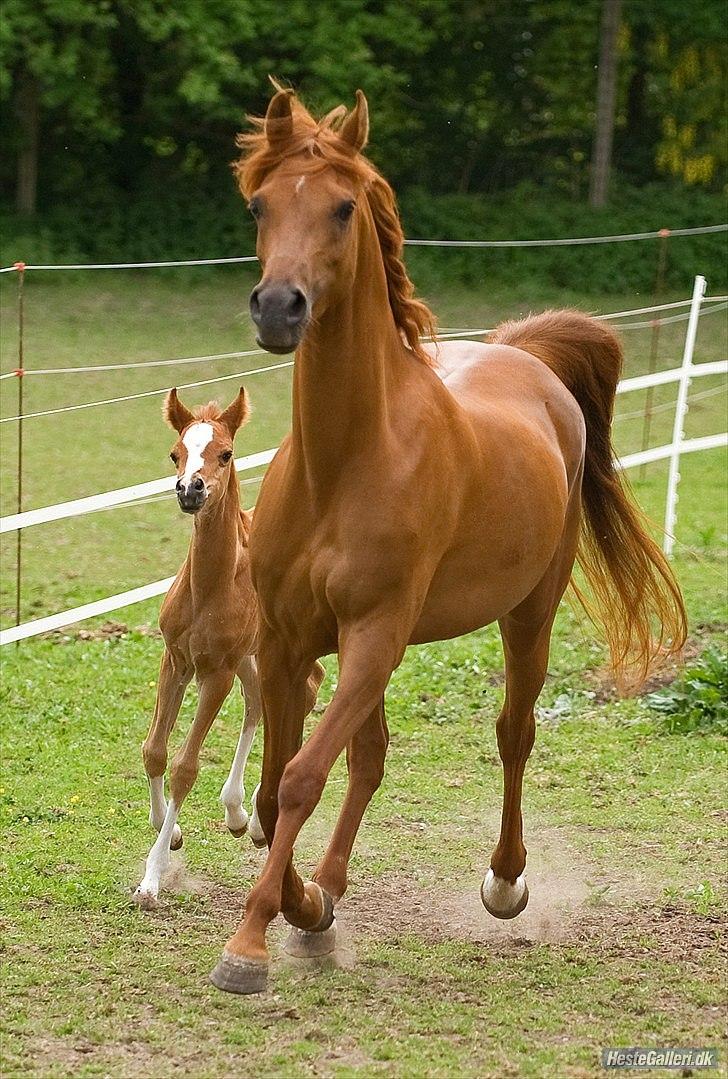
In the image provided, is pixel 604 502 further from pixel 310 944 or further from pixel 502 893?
pixel 310 944

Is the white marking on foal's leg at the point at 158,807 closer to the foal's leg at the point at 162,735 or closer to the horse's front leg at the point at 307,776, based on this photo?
the foal's leg at the point at 162,735

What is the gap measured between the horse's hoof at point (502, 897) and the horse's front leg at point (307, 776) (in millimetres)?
1045

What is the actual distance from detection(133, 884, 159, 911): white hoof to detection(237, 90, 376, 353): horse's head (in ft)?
6.91

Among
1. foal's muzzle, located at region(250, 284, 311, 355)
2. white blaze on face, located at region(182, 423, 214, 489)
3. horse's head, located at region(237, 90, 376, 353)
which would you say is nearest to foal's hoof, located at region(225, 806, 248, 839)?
white blaze on face, located at region(182, 423, 214, 489)

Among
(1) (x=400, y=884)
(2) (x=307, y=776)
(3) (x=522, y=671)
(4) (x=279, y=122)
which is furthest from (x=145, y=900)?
(4) (x=279, y=122)

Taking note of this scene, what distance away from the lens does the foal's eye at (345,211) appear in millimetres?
3320

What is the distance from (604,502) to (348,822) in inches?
70.0

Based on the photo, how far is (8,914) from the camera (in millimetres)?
4367

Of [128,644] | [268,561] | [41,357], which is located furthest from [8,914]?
[41,357]

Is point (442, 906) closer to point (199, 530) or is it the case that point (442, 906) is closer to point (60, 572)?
point (199, 530)

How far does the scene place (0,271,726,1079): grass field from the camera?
3.54 metres

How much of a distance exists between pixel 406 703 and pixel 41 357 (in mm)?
10060

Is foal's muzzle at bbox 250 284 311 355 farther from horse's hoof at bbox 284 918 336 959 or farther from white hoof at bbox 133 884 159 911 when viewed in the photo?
white hoof at bbox 133 884 159 911

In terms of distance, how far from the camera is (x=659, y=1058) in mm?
3428
